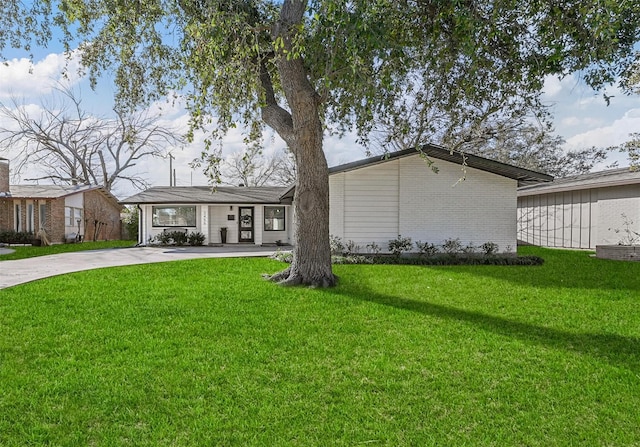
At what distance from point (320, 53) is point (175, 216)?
1439 centimetres

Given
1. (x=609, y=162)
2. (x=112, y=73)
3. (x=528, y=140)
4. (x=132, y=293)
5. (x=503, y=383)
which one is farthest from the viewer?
(x=609, y=162)

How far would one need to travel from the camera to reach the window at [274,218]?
19875mm

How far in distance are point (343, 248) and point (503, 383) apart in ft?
33.3

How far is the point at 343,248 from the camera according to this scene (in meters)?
13.8

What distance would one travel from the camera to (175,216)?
1944 cm

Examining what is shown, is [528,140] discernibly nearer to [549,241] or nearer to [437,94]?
[549,241]

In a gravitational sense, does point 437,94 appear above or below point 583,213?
above

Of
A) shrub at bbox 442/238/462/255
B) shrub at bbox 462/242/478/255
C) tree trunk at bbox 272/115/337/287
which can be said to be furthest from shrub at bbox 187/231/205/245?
shrub at bbox 462/242/478/255

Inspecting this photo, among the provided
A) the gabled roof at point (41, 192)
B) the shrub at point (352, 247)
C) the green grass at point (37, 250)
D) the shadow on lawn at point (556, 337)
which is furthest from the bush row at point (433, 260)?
the gabled roof at point (41, 192)

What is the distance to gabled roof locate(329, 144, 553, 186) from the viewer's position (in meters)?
12.7

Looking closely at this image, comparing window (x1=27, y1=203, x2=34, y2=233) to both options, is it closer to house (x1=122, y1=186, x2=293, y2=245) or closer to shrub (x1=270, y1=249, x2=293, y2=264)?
house (x1=122, y1=186, x2=293, y2=245)

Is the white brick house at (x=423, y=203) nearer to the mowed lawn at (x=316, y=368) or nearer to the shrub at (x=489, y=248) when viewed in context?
the shrub at (x=489, y=248)

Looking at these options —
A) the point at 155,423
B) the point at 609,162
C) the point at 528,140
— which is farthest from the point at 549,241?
the point at 155,423

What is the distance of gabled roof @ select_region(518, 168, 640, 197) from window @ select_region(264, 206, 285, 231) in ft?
40.0
